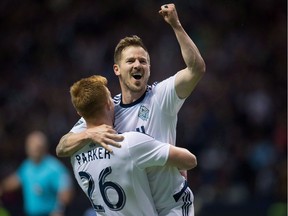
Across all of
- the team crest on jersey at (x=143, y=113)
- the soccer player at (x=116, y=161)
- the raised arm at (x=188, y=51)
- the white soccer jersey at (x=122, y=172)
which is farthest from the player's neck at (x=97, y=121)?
the raised arm at (x=188, y=51)

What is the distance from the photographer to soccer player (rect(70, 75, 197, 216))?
5.55m

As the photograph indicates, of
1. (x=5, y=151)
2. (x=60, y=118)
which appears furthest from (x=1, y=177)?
(x=60, y=118)

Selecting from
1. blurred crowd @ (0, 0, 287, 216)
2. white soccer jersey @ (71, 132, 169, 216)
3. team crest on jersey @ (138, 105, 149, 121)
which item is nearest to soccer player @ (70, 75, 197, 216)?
white soccer jersey @ (71, 132, 169, 216)

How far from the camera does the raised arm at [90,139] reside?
5.52m

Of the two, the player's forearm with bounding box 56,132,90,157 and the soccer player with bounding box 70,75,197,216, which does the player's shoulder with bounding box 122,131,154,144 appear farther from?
the player's forearm with bounding box 56,132,90,157

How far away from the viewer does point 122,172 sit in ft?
18.3

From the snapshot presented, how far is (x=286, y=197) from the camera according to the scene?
38.3ft

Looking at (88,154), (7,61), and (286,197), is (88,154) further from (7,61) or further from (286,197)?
(7,61)

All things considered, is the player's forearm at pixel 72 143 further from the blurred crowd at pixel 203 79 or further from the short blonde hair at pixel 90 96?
the blurred crowd at pixel 203 79

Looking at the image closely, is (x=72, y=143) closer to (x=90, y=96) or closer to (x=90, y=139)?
(x=90, y=139)

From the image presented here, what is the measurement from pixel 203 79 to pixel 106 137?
8.64m

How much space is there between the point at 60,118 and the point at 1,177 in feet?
4.46

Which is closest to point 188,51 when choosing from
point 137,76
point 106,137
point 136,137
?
point 137,76

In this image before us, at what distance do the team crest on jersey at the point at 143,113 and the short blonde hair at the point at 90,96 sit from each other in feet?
1.04
